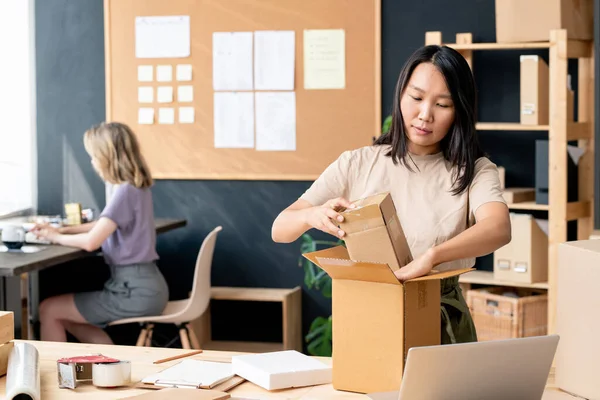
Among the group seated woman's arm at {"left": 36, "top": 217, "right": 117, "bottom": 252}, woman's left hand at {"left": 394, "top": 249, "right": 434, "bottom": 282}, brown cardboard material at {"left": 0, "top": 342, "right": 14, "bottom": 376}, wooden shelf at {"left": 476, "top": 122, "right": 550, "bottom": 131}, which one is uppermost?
wooden shelf at {"left": 476, "top": 122, "right": 550, "bottom": 131}

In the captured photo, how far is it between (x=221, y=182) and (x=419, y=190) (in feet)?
10.00

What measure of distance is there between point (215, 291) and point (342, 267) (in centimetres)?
322

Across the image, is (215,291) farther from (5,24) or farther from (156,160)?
(5,24)

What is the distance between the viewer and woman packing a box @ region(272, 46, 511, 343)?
1987 mm

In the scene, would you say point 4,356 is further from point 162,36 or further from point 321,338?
point 162,36

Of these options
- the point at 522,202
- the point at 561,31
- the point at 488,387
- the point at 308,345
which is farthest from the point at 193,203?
the point at 488,387

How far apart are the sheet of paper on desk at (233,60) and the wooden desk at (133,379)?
2872mm

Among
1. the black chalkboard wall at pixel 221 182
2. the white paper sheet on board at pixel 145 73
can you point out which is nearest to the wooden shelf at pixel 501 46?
the black chalkboard wall at pixel 221 182

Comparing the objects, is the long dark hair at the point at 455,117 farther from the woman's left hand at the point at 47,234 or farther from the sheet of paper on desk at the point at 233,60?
the sheet of paper on desk at the point at 233,60

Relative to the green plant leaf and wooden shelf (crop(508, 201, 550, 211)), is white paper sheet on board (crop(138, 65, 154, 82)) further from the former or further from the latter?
wooden shelf (crop(508, 201, 550, 211))

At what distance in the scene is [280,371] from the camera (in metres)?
1.91

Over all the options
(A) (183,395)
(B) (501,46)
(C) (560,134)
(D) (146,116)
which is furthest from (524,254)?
(A) (183,395)

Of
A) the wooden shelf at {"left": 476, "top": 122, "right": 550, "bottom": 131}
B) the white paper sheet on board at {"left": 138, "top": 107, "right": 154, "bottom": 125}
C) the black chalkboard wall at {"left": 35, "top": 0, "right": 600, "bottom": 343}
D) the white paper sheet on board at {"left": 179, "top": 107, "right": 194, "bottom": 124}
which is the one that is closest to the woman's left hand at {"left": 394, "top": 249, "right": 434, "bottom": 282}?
the wooden shelf at {"left": 476, "top": 122, "right": 550, "bottom": 131}

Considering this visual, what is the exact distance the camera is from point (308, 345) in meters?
4.91
